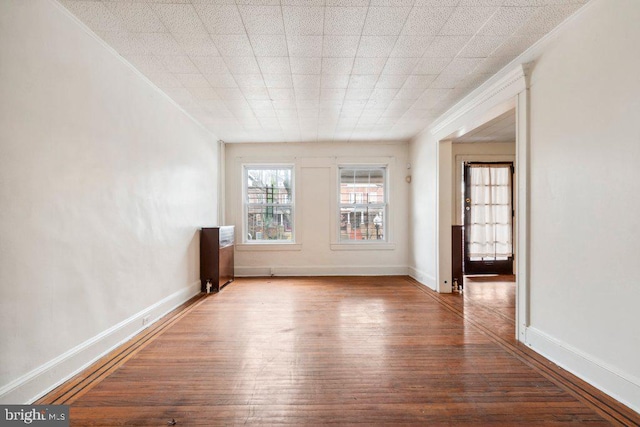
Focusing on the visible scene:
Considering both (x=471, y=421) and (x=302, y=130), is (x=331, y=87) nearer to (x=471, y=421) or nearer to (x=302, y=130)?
(x=302, y=130)

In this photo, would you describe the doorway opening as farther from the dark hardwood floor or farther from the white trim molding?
the white trim molding

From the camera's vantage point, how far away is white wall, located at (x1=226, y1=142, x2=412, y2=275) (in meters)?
6.14

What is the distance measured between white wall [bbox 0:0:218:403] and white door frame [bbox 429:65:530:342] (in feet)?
11.6

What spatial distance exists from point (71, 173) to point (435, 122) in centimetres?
448

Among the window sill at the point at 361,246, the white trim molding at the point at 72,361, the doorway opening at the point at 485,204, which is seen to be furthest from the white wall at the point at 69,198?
the doorway opening at the point at 485,204

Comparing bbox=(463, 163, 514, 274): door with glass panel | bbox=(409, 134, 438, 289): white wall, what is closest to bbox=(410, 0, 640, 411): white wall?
bbox=(409, 134, 438, 289): white wall

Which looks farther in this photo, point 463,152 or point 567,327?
point 463,152

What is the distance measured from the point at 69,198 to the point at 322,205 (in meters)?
4.36

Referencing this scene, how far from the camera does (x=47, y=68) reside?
6.73 ft

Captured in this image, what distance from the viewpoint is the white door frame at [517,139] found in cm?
277

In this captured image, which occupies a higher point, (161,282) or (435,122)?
(435,122)

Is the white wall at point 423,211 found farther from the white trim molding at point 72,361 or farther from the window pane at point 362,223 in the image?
the white trim molding at point 72,361

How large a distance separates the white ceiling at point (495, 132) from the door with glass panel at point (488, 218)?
1.82 feet

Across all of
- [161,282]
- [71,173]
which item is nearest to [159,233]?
[161,282]
